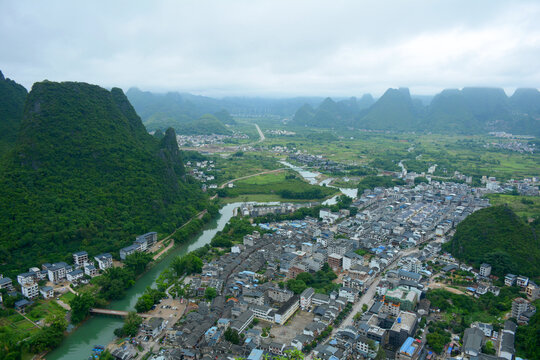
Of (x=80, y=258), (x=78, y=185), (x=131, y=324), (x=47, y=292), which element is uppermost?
(x=78, y=185)

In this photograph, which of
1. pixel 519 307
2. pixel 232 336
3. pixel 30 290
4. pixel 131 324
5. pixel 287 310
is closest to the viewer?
pixel 232 336

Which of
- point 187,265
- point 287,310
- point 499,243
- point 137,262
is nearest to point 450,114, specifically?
point 499,243

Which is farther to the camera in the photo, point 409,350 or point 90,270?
point 90,270

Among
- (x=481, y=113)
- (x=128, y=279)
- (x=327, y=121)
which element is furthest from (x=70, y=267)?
(x=481, y=113)

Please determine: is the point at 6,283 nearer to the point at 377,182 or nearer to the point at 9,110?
the point at 9,110

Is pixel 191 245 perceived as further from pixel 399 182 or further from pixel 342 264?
pixel 399 182

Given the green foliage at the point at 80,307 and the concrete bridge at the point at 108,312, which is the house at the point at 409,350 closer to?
the concrete bridge at the point at 108,312

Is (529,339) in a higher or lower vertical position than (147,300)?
lower
